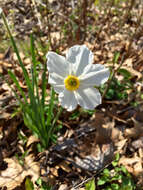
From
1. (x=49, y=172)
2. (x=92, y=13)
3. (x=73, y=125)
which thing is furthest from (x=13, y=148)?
(x=92, y=13)

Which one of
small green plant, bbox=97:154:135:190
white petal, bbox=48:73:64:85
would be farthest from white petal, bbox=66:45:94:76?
small green plant, bbox=97:154:135:190

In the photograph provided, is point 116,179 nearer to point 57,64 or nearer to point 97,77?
point 97,77

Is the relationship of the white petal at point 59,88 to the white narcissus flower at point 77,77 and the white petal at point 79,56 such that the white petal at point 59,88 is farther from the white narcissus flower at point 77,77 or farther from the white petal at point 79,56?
Result: the white petal at point 79,56

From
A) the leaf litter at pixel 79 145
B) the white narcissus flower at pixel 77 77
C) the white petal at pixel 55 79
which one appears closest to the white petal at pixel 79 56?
the white narcissus flower at pixel 77 77

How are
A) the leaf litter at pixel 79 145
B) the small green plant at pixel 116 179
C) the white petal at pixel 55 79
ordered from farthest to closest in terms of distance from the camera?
the leaf litter at pixel 79 145 → the small green plant at pixel 116 179 → the white petal at pixel 55 79

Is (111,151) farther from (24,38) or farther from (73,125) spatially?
(24,38)

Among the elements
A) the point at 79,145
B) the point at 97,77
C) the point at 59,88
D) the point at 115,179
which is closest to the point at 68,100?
the point at 59,88

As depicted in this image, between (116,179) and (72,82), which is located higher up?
(72,82)
